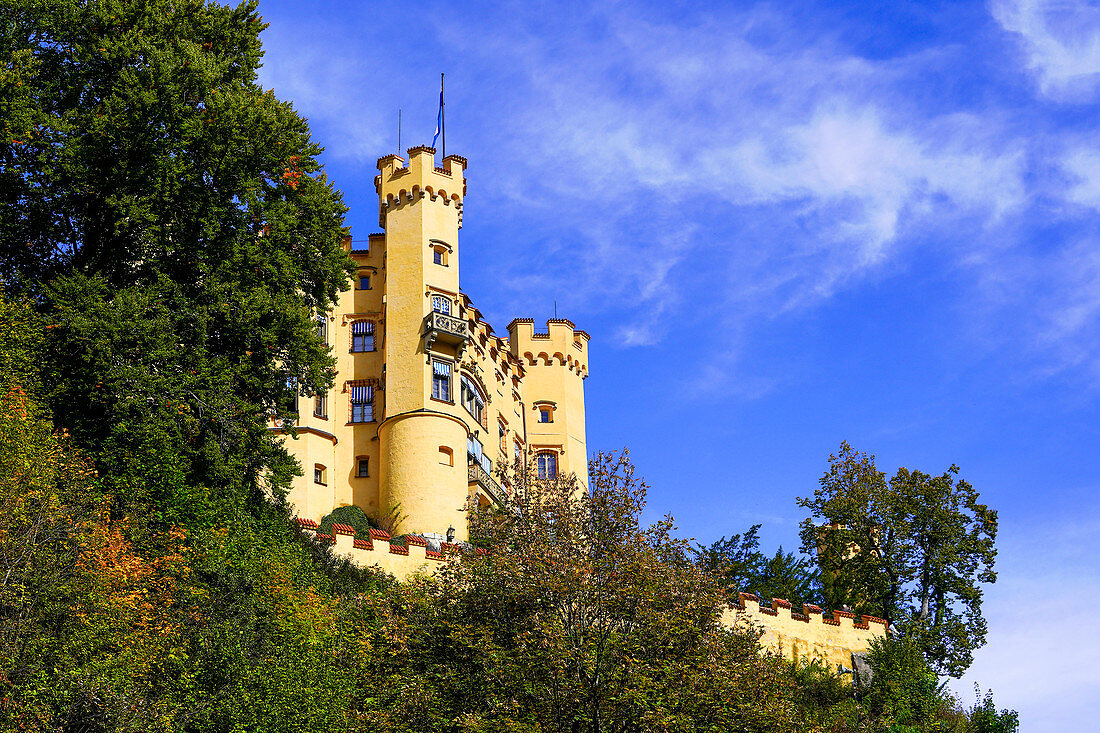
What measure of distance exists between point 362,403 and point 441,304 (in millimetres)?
5357

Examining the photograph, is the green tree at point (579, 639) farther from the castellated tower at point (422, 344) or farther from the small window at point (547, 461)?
the small window at point (547, 461)

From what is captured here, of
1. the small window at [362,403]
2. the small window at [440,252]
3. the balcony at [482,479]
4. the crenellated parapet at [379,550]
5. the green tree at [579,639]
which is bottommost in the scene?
the green tree at [579,639]

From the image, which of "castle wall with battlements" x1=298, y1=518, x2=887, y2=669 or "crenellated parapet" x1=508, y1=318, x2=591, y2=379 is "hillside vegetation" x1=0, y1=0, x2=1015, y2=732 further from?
"crenellated parapet" x1=508, y1=318, x2=591, y2=379

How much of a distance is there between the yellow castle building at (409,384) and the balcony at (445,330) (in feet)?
0.17

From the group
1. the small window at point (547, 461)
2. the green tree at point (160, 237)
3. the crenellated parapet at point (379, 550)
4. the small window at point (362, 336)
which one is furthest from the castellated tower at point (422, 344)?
the small window at point (547, 461)

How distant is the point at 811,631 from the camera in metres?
43.2

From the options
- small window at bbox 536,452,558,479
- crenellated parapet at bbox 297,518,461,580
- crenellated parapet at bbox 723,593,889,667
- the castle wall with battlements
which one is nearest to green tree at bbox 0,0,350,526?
crenellated parapet at bbox 297,518,461,580

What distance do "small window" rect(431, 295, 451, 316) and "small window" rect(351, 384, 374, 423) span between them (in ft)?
14.0

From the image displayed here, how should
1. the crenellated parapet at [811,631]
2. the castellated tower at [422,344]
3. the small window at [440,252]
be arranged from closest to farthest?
the crenellated parapet at [811,631], the castellated tower at [422,344], the small window at [440,252]

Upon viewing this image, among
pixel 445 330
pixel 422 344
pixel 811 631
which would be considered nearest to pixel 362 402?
pixel 422 344

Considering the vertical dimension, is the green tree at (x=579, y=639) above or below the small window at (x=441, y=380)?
below

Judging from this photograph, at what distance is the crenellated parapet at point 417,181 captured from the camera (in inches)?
2168

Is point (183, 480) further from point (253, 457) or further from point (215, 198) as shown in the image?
point (215, 198)

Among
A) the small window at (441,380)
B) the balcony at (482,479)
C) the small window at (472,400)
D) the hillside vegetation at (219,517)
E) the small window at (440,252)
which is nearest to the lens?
the hillside vegetation at (219,517)
